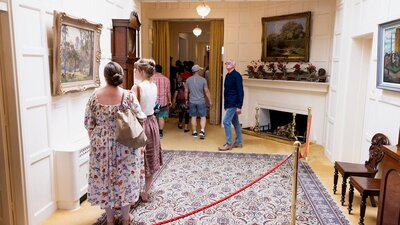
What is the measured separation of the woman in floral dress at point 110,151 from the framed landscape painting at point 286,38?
4.90m

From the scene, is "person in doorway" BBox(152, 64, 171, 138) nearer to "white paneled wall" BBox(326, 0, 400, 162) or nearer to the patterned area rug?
the patterned area rug

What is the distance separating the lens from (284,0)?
21.2 ft

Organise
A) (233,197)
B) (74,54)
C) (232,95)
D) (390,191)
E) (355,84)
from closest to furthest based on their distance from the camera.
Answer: (390,191)
(74,54)
(233,197)
(355,84)
(232,95)

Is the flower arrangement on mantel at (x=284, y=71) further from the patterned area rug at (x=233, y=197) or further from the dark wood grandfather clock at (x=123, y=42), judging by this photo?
the dark wood grandfather clock at (x=123, y=42)

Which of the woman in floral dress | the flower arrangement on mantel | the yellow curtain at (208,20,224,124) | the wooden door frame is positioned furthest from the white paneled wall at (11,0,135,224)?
the yellow curtain at (208,20,224,124)

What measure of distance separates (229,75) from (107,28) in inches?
92.0

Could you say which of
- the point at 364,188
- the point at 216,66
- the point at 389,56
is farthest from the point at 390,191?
the point at 216,66

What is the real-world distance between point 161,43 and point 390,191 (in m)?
6.97

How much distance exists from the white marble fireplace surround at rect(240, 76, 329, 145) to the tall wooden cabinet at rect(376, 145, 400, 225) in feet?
12.2

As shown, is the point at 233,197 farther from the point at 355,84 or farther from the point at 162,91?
the point at 162,91

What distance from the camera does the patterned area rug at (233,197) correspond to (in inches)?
133

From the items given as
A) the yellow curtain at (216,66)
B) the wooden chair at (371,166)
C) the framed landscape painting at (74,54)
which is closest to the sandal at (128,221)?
the framed landscape painting at (74,54)

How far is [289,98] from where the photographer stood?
702cm

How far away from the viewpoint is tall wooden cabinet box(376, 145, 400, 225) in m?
2.56
